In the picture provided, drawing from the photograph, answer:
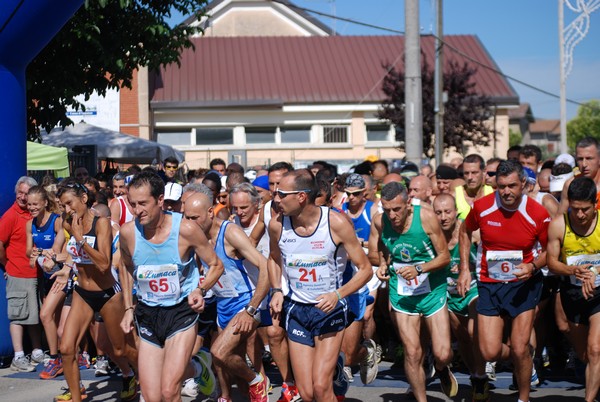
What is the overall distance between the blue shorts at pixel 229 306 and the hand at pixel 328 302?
1.30m

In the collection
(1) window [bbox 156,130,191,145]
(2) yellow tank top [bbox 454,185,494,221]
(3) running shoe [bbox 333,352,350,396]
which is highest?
(1) window [bbox 156,130,191,145]

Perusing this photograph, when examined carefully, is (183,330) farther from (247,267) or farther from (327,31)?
(327,31)

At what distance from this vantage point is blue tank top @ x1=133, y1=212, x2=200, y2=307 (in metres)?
6.45

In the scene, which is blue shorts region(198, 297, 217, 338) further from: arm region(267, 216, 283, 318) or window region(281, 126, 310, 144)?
window region(281, 126, 310, 144)

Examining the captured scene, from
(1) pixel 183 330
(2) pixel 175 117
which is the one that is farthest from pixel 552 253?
(2) pixel 175 117

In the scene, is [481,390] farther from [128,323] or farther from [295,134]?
[295,134]

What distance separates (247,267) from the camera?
25.3ft

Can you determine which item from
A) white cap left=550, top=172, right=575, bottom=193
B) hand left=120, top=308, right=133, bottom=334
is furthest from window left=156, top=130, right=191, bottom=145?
hand left=120, top=308, right=133, bottom=334

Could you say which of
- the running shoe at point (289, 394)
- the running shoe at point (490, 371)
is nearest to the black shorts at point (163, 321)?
the running shoe at point (289, 394)

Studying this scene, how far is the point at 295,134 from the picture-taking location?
38.5 metres

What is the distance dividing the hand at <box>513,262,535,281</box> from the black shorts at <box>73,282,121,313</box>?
3632mm

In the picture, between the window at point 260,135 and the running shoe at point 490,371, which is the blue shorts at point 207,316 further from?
the window at point 260,135

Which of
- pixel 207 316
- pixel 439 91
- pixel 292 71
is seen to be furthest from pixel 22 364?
pixel 292 71

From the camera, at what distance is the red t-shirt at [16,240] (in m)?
10.1
